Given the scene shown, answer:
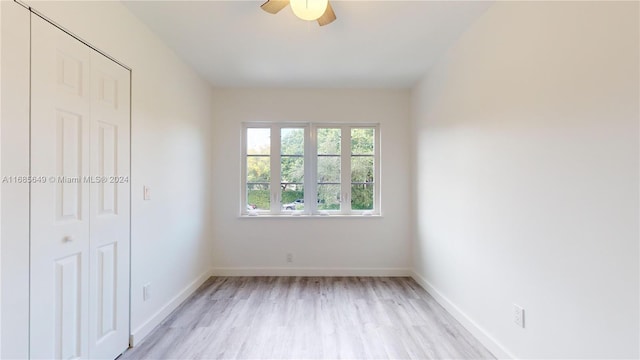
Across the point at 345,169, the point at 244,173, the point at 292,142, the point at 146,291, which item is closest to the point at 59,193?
the point at 146,291

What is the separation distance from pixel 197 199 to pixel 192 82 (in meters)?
1.36

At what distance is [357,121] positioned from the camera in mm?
3770

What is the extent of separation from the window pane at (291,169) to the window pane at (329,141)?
13.2 inches

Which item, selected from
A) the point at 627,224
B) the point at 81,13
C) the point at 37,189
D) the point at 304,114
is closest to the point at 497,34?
the point at 627,224

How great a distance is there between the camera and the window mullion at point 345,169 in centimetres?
381

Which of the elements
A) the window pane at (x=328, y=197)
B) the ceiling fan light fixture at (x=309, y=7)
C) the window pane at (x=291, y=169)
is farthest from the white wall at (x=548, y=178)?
the window pane at (x=291, y=169)

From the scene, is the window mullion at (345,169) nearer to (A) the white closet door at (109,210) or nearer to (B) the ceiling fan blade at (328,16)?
(B) the ceiling fan blade at (328,16)

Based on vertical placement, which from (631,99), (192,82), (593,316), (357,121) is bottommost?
(593,316)

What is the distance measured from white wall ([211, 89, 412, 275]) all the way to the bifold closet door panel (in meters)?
2.04

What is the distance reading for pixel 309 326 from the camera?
237cm

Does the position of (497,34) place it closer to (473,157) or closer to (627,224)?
(473,157)

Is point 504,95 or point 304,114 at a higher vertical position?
point 304,114

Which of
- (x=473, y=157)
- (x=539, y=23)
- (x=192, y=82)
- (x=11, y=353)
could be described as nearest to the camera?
(x=11, y=353)

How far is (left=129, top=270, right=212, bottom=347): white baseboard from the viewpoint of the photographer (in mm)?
2092
